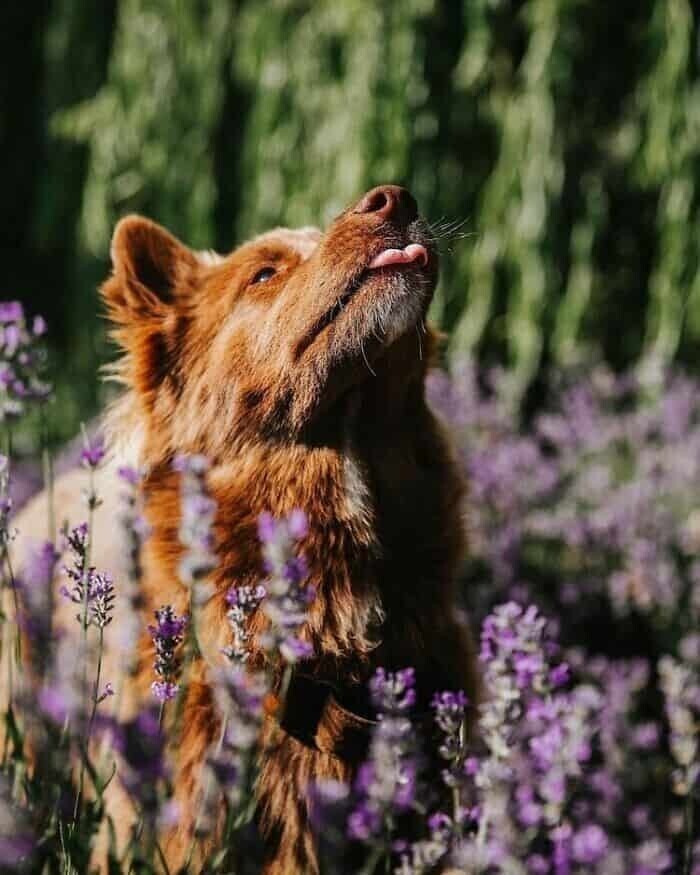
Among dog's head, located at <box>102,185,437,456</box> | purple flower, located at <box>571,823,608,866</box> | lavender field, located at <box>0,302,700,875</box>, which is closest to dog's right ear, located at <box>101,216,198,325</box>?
dog's head, located at <box>102,185,437,456</box>

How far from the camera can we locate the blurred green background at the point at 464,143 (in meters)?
5.40

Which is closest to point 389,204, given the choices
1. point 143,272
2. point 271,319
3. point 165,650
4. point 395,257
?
point 395,257

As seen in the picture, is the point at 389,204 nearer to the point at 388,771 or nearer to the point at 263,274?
the point at 263,274

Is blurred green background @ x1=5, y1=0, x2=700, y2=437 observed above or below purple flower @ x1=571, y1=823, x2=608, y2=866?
above

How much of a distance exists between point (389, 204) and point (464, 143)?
336cm

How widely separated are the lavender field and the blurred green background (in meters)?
0.50

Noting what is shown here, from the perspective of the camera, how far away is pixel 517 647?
179 centimetres

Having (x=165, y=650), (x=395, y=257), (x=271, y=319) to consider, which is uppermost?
(x=395, y=257)

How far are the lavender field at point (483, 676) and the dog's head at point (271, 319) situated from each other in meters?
0.35

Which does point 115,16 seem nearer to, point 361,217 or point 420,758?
point 361,217

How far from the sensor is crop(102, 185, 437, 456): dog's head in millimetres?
2482

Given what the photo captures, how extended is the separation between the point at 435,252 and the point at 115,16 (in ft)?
17.0

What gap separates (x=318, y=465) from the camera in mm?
2615

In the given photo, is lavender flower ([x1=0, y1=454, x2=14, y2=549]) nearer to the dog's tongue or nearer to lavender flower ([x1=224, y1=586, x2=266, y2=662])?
lavender flower ([x1=224, y1=586, x2=266, y2=662])
